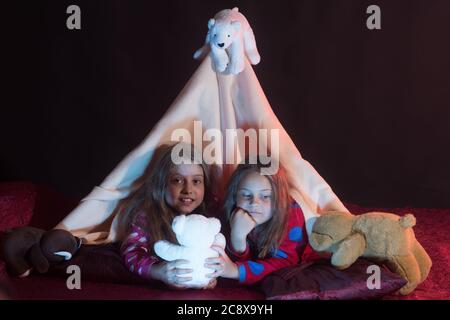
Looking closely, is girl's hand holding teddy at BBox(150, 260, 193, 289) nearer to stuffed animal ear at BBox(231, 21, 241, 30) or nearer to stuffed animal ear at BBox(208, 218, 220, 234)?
stuffed animal ear at BBox(208, 218, 220, 234)

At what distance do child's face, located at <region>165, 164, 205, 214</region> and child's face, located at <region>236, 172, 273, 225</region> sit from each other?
115 millimetres

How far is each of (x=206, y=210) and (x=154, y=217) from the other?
134mm

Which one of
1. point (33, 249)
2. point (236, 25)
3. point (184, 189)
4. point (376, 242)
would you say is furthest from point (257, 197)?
point (33, 249)

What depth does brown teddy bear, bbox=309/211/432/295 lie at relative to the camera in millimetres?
1644

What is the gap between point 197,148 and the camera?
180cm

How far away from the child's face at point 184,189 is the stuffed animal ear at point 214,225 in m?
0.12

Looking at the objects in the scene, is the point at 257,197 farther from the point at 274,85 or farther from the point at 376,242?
the point at 274,85

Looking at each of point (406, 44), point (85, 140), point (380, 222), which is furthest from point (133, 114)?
point (380, 222)

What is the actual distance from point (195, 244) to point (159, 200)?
20 cm

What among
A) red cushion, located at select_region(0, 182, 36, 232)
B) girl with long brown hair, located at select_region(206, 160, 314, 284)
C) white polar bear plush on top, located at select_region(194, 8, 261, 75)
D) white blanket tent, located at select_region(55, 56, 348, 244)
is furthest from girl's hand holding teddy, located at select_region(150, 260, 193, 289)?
red cushion, located at select_region(0, 182, 36, 232)

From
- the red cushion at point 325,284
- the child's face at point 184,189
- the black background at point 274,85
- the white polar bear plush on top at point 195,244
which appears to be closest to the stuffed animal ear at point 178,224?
the white polar bear plush on top at point 195,244

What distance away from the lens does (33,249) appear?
1.71 m

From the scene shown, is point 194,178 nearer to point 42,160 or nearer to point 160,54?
point 160,54

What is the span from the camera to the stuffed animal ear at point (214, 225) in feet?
5.21
